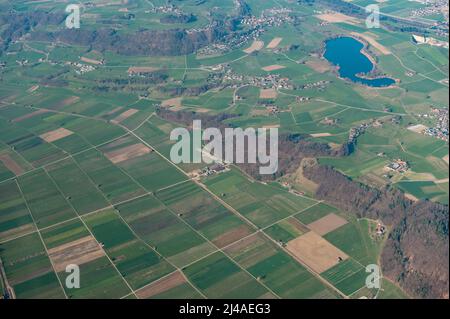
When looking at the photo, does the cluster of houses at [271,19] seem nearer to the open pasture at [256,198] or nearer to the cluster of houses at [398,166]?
the cluster of houses at [398,166]

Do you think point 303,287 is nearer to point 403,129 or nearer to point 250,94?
point 403,129

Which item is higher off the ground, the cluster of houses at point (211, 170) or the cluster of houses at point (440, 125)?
the cluster of houses at point (211, 170)

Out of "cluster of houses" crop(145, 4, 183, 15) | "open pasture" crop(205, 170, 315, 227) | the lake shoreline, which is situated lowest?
the lake shoreline

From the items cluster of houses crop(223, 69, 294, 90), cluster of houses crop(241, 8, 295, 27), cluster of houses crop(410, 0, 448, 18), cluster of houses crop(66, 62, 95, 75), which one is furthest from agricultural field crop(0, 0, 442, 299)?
cluster of houses crop(241, 8, 295, 27)

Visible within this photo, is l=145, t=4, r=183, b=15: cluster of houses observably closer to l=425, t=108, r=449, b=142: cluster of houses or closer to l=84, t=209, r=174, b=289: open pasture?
l=425, t=108, r=449, b=142: cluster of houses

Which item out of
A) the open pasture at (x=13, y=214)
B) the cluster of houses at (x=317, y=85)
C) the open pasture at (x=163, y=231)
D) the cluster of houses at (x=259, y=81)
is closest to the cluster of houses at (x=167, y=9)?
the cluster of houses at (x=259, y=81)
